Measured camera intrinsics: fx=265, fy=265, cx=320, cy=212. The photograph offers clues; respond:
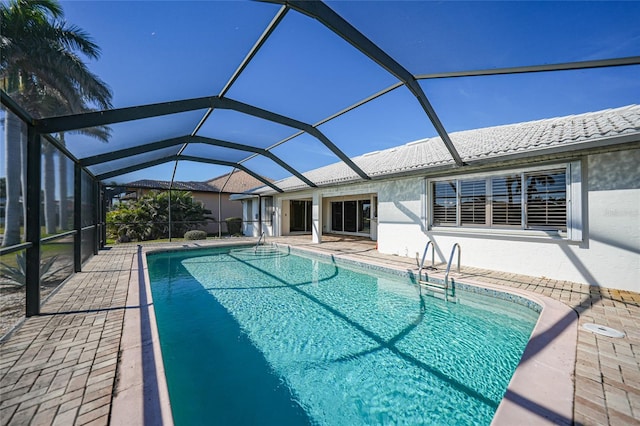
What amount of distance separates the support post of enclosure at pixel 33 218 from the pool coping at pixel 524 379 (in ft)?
4.75

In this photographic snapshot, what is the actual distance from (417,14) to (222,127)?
637 centimetres

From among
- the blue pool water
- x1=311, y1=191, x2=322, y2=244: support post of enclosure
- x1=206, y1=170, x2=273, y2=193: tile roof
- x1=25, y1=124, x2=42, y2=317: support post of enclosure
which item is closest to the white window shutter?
the blue pool water

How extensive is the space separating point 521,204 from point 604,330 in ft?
13.3

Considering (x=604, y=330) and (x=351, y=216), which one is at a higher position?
(x=351, y=216)

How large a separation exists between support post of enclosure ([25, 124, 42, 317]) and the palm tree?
321 cm

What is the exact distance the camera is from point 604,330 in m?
3.60

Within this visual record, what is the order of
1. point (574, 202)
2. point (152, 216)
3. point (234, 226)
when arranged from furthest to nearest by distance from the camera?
point (234, 226)
point (152, 216)
point (574, 202)

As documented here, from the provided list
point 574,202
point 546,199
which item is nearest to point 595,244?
point 574,202

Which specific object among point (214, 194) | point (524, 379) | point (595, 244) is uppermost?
point (214, 194)

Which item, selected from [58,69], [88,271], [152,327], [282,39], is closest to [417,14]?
[282,39]

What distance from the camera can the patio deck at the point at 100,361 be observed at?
218cm

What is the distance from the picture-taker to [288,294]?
659 centimetres

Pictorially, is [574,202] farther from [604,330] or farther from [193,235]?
[193,235]

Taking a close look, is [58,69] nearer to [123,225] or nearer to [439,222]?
[123,225]
